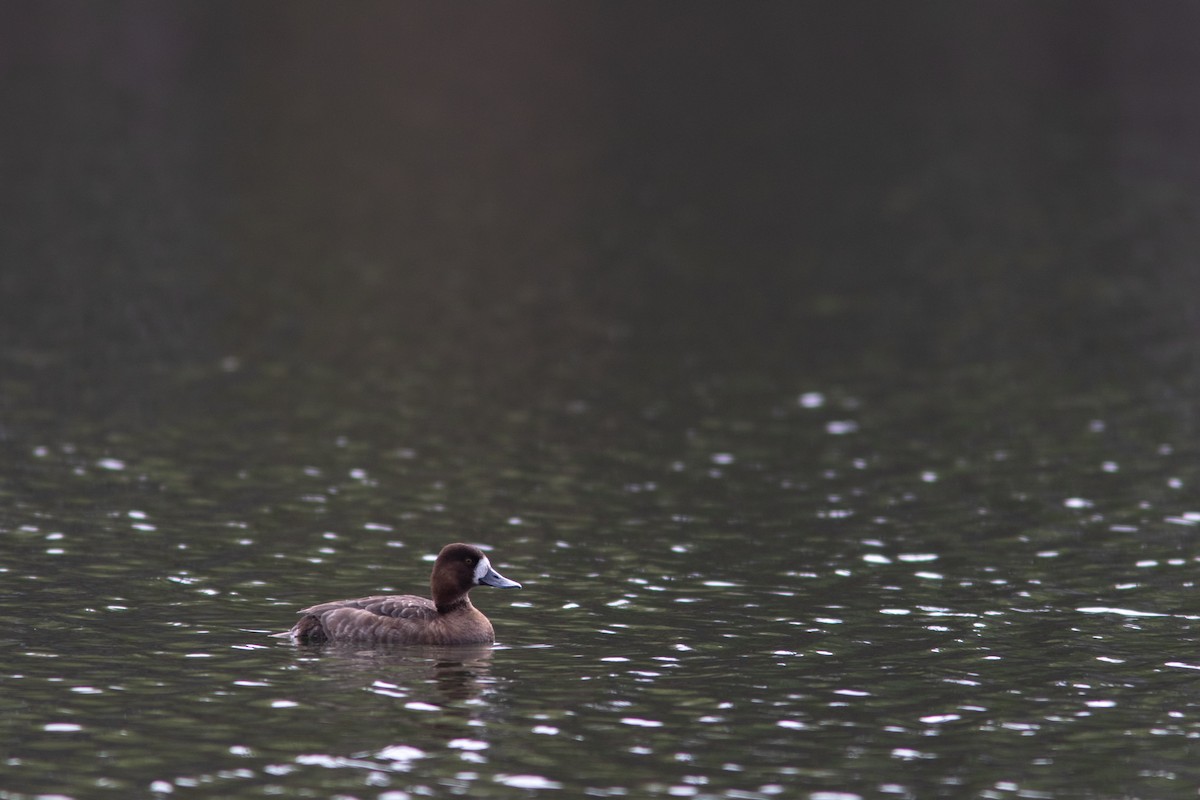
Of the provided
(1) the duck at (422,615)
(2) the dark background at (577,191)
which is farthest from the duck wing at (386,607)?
(2) the dark background at (577,191)

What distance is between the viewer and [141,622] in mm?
22562

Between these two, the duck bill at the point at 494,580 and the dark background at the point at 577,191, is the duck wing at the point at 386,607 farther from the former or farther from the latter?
the dark background at the point at 577,191

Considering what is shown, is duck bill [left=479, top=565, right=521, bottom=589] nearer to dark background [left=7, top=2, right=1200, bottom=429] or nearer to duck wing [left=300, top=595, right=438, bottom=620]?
duck wing [left=300, top=595, right=438, bottom=620]

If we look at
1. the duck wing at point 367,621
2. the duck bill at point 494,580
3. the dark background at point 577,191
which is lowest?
the duck wing at point 367,621

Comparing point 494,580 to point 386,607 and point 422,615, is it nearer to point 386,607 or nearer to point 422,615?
point 422,615

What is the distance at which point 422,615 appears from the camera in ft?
73.6

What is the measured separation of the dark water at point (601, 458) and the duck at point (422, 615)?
43cm

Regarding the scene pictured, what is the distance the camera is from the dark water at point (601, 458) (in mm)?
18797

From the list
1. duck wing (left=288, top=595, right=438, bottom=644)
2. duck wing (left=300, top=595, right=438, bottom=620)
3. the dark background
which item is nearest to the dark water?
the dark background

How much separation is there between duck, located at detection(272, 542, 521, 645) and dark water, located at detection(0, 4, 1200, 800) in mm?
429

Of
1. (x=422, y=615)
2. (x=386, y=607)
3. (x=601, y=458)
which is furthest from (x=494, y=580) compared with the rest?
(x=601, y=458)

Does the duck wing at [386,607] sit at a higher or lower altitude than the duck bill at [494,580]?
lower

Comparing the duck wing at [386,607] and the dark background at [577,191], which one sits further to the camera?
the dark background at [577,191]

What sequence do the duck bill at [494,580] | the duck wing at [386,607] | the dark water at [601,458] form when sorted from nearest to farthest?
the dark water at [601,458] < the duck wing at [386,607] < the duck bill at [494,580]
